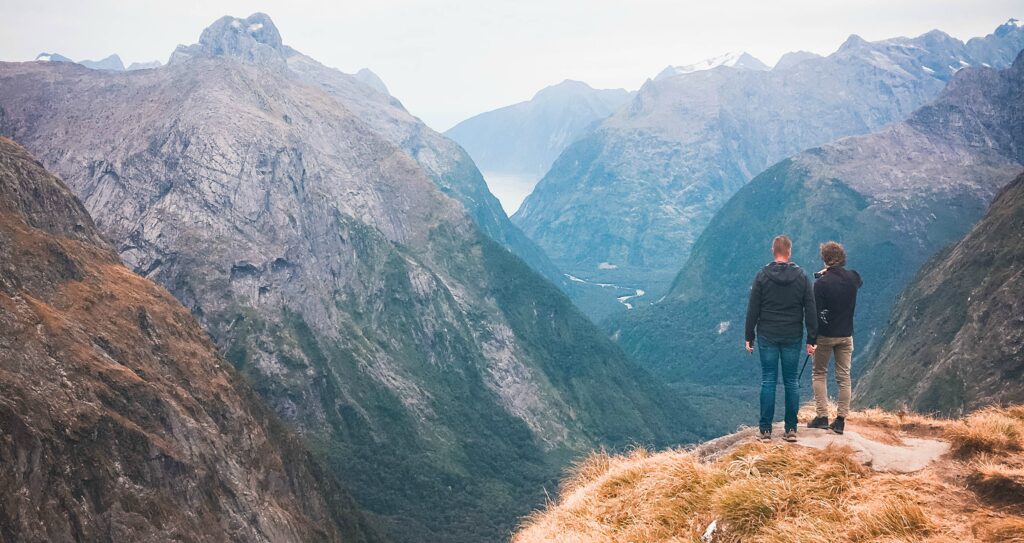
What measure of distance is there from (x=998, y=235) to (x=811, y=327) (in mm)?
200377

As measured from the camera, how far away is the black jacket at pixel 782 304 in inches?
1041

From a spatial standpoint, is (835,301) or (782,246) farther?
(835,301)

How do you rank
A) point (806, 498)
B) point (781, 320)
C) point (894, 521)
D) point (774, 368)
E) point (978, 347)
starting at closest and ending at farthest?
point (894, 521), point (806, 498), point (781, 320), point (774, 368), point (978, 347)

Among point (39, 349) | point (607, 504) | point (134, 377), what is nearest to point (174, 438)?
point (134, 377)

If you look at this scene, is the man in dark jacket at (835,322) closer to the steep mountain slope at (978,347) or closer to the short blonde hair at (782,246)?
the short blonde hair at (782,246)

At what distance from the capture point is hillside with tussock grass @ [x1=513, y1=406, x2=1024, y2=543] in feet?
61.4

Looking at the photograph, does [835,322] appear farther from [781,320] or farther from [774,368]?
[774,368]

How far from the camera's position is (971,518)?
18.7m

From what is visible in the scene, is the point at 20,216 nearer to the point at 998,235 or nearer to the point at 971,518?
the point at 971,518

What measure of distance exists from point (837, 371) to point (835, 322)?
1.85 metres

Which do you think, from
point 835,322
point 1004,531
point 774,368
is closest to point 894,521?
point 1004,531

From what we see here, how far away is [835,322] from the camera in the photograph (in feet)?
89.0

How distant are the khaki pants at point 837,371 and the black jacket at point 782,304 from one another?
990 millimetres

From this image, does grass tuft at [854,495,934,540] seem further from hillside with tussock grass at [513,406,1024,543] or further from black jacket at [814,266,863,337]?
black jacket at [814,266,863,337]
